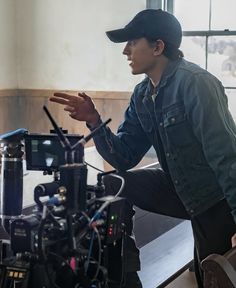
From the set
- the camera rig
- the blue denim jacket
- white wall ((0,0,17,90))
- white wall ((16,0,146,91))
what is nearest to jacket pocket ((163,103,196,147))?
the blue denim jacket

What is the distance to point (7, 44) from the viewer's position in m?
4.46

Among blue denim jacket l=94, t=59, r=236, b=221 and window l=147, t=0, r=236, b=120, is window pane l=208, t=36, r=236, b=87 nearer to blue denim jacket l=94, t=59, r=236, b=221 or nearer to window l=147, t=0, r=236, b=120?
window l=147, t=0, r=236, b=120

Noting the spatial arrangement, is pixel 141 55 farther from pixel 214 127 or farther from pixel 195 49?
pixel 195 49

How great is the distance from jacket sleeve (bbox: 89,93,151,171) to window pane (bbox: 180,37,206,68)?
135 centimetres

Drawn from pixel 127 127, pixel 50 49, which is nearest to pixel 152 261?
pixel 127 127

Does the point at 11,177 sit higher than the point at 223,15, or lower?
lower

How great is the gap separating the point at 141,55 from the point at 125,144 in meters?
0.40

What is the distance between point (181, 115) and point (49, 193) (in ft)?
2.62

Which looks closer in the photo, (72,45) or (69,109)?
(69,109)

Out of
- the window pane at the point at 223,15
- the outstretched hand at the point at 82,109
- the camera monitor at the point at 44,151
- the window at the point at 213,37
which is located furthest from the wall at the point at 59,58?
the camera monitor at the point at 44,151

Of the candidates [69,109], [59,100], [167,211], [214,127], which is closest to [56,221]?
[59,100]

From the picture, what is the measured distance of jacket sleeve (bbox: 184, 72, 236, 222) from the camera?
1.97m

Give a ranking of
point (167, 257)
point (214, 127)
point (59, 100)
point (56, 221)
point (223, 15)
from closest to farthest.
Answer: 1. point (56, 221)
2. point (59, 100)
3. point (214, 127)
4. point (167, 257)
5. point (223, 15)

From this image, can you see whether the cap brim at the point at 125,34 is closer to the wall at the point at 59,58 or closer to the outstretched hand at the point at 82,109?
the outstretched hand at the point at 82,109
